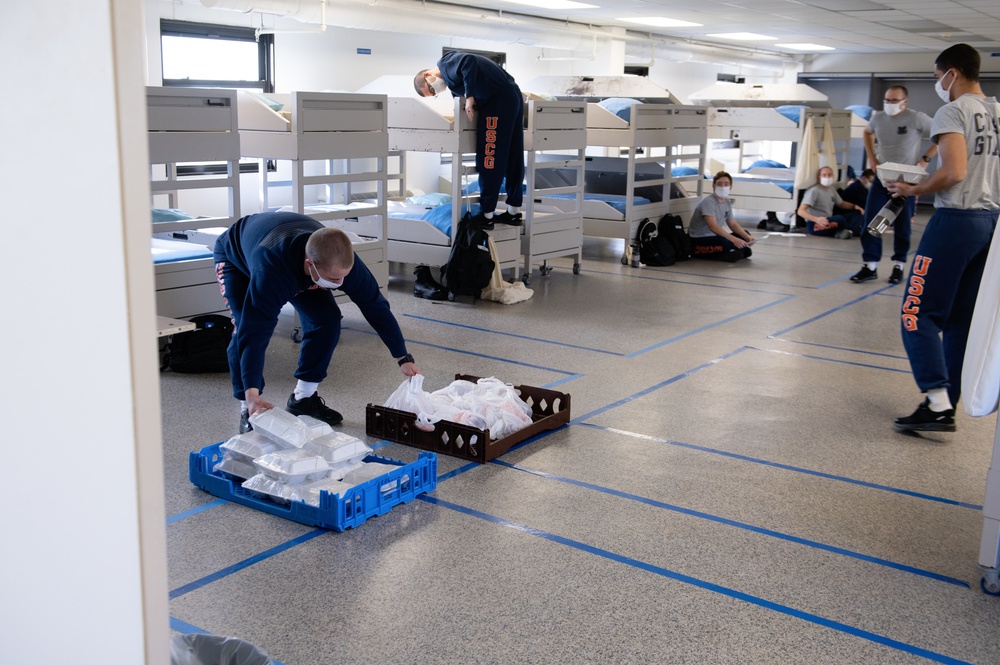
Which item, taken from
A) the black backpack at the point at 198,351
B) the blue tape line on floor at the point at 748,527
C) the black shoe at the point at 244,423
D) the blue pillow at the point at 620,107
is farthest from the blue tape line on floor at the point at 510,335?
the blue pillow at the point at 620,107

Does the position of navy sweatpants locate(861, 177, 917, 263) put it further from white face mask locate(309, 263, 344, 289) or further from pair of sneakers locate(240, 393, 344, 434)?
white face mask locate(309, 263, 344, 289)

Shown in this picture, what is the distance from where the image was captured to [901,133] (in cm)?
832

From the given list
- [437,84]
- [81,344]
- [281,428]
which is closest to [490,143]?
[437,84]

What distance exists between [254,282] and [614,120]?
20.3ft

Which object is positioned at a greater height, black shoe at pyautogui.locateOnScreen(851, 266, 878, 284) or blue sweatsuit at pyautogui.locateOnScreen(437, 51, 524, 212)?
blue sweatsuit at pyautogui.locateOnScreen(437, 51, 524, 212)

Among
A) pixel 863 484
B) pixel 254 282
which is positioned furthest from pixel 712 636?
pixel 254 282

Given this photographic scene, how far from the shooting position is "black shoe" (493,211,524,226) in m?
7.63

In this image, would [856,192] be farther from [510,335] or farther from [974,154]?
[974,154]

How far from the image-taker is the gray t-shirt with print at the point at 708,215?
9.77m

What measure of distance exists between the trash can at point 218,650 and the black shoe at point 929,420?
3416 mm

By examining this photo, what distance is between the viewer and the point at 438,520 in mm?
3373

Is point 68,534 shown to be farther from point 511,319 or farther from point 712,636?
point 511,319

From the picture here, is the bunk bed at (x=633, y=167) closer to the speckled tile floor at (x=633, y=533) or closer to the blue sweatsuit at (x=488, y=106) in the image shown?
the blue sweatsuit at (x=488, y=106)

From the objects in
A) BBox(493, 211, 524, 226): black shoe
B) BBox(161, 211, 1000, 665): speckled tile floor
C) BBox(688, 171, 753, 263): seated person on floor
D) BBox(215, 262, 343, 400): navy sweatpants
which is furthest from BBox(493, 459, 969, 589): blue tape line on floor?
BBox(688, 171, 753, 263): seated person on floor
